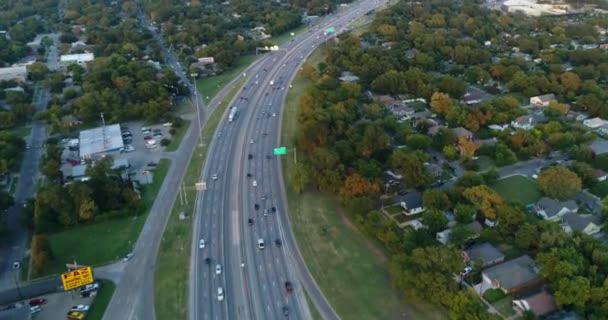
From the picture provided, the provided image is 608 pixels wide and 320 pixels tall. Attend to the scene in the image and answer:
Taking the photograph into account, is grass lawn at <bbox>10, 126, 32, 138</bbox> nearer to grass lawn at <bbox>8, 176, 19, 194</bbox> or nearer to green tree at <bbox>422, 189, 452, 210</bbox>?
grass lawn at <bbox>8, 176, 19, 194</bbox>

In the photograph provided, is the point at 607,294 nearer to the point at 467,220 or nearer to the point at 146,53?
the point at 467,220

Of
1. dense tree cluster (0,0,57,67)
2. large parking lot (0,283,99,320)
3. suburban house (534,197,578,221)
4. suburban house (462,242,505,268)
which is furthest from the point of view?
dense tree cluster (0,0,57,67)

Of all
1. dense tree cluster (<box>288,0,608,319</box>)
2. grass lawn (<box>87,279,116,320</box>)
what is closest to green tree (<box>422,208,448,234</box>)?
dense tree cluster (<box>288,0,608,319</box>)

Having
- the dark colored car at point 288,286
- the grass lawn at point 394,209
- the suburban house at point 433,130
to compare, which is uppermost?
the dark colored car at point 288,286

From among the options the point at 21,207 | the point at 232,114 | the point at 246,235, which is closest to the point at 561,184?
the point at 246,235

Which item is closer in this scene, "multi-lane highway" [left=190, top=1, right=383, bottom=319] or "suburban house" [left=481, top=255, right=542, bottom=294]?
"suburban house" [left=481, top=255, right=542, bottom=294]

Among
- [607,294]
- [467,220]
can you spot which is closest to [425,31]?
[467,220]

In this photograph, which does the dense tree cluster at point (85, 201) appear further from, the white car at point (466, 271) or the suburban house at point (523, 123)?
the suburban house at point (523, 123)

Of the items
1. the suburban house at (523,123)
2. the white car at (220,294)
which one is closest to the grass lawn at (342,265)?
the white car at (220,294)
